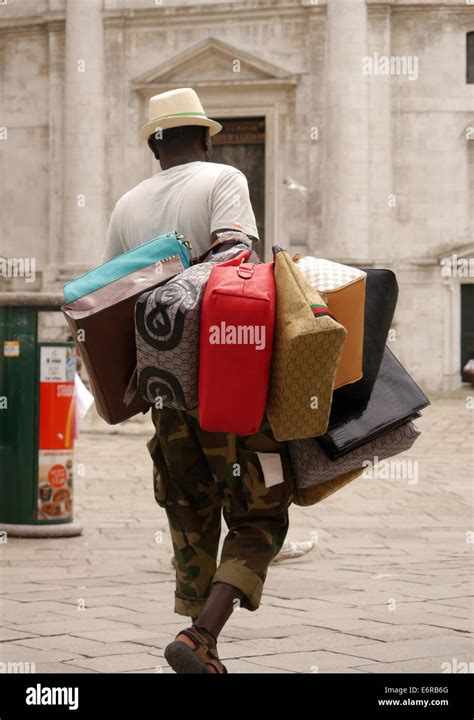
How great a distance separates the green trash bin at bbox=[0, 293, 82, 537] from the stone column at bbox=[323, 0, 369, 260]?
17.6 m

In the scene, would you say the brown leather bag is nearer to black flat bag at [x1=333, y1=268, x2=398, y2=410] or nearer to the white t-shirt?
the white t-shirt

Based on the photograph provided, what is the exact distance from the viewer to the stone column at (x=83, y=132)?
26.4 metres

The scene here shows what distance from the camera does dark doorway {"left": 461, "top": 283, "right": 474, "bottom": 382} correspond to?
25781mm

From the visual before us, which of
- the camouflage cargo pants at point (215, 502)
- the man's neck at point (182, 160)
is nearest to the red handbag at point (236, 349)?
the camouflage cargo pants at point (215, 502)

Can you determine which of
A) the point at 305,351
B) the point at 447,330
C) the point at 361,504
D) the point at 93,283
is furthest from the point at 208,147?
the point at 447,330

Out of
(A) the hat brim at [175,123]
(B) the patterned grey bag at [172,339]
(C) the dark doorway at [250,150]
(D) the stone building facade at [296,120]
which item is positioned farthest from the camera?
Answer: (C) the dark doorway at [250,150]

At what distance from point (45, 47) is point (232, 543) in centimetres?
2417

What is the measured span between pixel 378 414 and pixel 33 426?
4463 mm

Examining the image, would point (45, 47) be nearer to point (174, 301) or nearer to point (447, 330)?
point (447, 330)

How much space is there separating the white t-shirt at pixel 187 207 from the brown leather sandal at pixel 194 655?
4.13 feet

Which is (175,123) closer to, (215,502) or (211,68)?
(215,502)

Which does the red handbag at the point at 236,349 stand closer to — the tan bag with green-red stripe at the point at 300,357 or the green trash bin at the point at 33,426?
the tan bag with green-red stripe at the point at 300,357

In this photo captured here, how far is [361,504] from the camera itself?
33.5 ft

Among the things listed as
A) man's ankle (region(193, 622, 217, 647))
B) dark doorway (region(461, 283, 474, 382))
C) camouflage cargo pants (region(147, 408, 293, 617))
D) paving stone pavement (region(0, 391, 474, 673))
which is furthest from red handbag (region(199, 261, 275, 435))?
dark doorway (region(461, 283, 474, 382))
